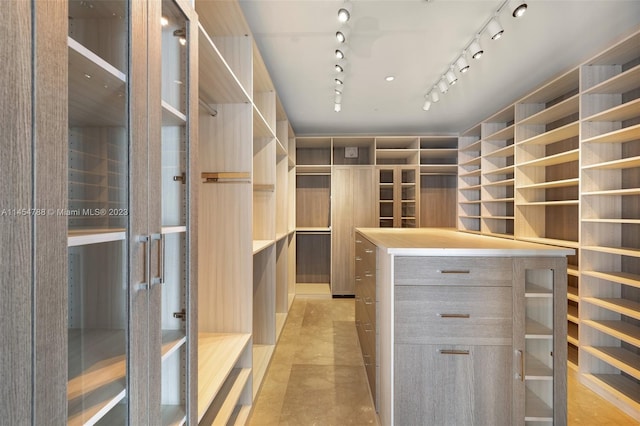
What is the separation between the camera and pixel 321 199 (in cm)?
548

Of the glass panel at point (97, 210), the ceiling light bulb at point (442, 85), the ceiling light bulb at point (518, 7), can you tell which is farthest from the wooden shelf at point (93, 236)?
the ceiling light bulb at point (442, 85)

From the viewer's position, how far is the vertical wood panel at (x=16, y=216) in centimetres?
49

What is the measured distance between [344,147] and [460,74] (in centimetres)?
264

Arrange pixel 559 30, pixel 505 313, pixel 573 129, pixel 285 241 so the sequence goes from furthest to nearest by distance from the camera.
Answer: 1. pixel 285 241
2. pixel 573 129
3. pixel 559 30
4. pixel 505 313

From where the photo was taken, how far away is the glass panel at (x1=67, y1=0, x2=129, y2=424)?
0.64m

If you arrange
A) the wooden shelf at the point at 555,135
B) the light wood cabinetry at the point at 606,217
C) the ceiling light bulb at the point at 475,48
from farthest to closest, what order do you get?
the wooden shelf at the point at 555,135
the ceiling light bulb at the point at 475,48
the light wood cabinetry at the point at 606,217

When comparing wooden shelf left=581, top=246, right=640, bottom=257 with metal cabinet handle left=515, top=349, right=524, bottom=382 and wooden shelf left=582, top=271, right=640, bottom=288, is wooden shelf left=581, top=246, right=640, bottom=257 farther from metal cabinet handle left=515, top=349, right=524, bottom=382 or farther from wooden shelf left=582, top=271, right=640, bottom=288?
metal cabinet handle left=515, top=349, right=524, bottom=382

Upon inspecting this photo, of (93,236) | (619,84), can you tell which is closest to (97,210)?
(93,236)

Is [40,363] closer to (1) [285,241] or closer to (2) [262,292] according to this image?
(2) [262,292]

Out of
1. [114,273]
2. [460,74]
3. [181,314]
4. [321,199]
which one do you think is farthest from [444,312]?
[321,199]

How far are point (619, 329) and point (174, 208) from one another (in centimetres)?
309

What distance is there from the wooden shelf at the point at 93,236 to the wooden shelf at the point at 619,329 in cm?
302

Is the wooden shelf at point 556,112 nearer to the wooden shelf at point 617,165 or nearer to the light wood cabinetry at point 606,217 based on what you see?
the light wood cabinetry at point 606,217

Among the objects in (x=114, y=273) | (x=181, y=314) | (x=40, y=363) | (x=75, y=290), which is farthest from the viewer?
(x=181, y=314)
